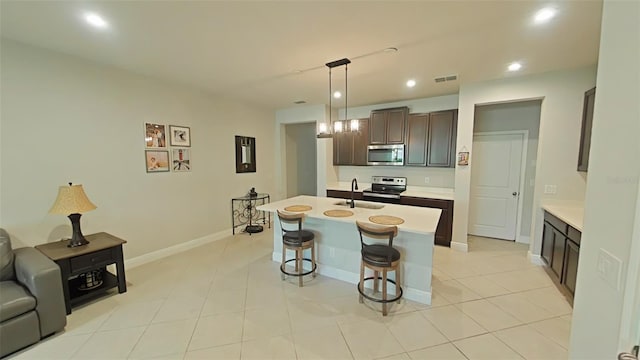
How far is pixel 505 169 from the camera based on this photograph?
4.55 metres

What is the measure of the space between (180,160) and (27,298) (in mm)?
2414

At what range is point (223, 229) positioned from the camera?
192 inches

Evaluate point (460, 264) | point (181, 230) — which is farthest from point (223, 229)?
point (460, 264)

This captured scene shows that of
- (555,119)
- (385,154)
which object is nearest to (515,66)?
(555,119)

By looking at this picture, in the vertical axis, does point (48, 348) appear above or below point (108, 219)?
below

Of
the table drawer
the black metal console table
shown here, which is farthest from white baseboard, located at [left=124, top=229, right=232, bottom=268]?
the table drawer

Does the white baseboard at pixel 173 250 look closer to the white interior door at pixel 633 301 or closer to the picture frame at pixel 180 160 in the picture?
the picture frame at pixel 180 160

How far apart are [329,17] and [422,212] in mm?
2305

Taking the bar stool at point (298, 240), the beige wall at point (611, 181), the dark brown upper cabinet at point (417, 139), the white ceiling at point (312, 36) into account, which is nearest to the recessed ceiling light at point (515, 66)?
the white ceiling at point (312, 36)

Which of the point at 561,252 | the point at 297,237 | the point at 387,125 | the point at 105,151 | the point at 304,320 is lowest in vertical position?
the point at 304,320

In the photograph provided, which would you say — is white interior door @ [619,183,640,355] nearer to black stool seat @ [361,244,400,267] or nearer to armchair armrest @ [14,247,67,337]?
black stool seat @ [361,244,400,267]

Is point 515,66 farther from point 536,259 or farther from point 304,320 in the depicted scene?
point 304,320

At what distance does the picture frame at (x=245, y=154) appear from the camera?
5082mm

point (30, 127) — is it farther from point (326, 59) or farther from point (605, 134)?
point (605, 134)
